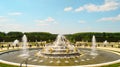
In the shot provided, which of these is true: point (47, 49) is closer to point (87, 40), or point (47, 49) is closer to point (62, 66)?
point (62, 66)

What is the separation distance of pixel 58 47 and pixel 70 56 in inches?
184

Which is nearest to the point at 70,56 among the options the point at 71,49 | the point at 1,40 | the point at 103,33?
the point at 71,49

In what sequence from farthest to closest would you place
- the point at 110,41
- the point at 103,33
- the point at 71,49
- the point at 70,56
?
1. the point at 103,33
2. the point at 110,41
3. the point at 71,49
4. the point at 70,56

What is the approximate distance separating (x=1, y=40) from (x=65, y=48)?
57734mm

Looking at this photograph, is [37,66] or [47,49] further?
[47,49]

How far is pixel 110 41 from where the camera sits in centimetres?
9362

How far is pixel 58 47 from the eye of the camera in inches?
1786

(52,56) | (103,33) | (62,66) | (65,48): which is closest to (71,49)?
(65,48)

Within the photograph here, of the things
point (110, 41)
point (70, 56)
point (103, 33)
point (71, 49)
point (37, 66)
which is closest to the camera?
point (37, 66)

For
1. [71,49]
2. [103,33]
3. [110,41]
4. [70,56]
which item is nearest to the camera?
[70,56]

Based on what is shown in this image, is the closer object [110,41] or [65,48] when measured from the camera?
[65,48]

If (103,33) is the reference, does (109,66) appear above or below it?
below

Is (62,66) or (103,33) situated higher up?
(103,33)

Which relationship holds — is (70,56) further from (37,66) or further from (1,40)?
(1,40)
